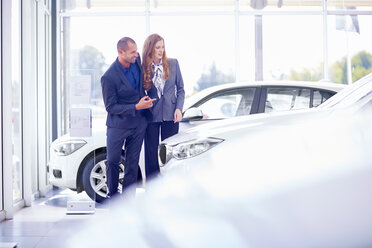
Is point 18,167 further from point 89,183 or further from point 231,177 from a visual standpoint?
point 231,177

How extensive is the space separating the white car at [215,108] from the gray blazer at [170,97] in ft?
1.01

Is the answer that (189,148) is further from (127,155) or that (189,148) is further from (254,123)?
(127,155)

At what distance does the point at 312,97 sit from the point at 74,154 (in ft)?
8.46

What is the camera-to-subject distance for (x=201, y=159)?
3.35 meters

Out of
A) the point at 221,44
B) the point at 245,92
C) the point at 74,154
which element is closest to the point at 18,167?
the point at 74,154

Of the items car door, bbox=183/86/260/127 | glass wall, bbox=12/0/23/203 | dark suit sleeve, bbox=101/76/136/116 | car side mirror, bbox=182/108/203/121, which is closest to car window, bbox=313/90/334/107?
car door, bbox=183/86/260/127

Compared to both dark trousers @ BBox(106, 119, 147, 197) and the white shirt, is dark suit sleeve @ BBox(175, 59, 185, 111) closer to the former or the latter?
the white shirt

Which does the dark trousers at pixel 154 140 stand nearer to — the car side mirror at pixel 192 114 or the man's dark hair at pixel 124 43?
the car side mirror at pixel 192 114

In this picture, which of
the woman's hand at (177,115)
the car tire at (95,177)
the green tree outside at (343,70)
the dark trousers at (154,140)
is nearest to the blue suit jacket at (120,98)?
the dark trousers at (154,140)

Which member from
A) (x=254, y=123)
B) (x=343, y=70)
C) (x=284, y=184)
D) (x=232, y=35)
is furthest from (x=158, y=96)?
(x=343, y=70)

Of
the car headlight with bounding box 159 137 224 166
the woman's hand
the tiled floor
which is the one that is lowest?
the tiled floor

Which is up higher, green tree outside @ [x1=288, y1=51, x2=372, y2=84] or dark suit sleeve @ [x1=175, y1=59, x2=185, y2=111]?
green tree outside @ [x1=288, y1=51, x2=372, y2=84]

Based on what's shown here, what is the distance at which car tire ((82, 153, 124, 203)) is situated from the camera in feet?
19.3

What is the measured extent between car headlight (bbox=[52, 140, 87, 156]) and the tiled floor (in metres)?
0.49
